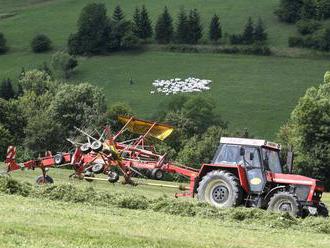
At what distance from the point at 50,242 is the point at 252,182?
1092cm

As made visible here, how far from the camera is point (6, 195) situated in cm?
1997

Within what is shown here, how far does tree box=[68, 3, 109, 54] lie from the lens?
411 feet

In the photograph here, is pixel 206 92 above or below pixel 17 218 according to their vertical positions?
below

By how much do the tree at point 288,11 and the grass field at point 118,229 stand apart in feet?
375

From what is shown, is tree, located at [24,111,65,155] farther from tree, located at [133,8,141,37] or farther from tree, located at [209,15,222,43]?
tree, located at [209,15,222,43]

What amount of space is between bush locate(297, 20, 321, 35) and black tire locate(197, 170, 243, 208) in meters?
103

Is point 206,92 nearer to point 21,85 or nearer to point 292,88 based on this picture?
point 292,88

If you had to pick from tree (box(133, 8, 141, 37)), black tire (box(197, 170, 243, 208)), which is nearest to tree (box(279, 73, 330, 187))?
black tire (box(197, 170, 243, 208))

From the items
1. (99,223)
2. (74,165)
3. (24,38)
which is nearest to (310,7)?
(24,38)

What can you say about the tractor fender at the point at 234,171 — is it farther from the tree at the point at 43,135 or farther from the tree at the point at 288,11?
the tree at the point at 288,11

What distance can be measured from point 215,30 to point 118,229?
112658mm

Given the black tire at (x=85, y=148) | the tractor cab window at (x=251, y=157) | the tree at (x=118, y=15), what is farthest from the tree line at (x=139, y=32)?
the tractor cab window at (x=251, y=157)

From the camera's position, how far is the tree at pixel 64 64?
115 meters

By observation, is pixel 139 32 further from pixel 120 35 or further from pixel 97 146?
pixel 97 146
